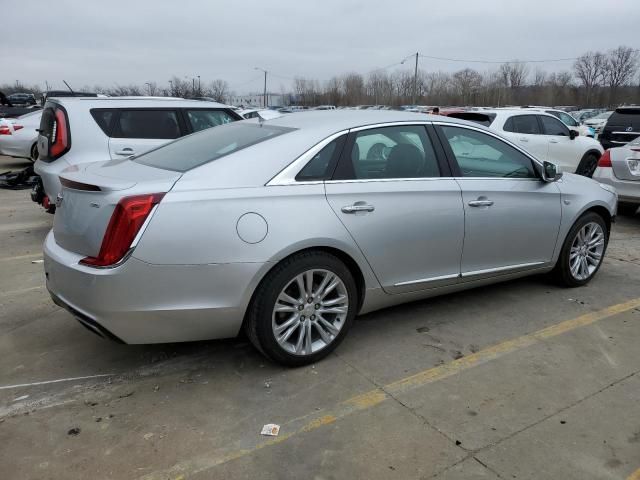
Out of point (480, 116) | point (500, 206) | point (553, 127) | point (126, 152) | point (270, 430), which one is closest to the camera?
point (270, 430)

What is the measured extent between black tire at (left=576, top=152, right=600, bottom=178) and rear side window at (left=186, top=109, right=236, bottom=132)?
762cm

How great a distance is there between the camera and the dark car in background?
1260cm

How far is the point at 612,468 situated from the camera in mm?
2490

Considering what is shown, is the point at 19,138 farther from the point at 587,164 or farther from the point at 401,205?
the point at 587,164

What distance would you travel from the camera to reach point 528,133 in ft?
33.9

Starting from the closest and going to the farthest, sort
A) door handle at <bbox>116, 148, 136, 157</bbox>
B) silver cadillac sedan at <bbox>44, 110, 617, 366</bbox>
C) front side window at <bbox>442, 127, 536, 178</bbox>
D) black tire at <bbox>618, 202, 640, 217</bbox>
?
silver cadillac sedan at <bbox>44, 110, 617, 366</bbox> → front side window at <bbox>442, 127, 536, 178</bbox> → door handle at <bbox>116, 148, 136, 157</bbox> → black tire at <bbox>618, 202, 640, 217</bbox>

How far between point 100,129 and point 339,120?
365cm

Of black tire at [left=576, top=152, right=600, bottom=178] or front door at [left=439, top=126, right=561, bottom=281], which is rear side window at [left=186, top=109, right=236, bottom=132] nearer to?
front door at [left=439, top=126, right=561, bottom=281]

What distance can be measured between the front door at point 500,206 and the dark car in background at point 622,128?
983cm

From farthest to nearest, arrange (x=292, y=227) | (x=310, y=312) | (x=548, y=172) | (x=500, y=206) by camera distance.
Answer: (x=548, y=172) → (x=500, y=206) → (x=310, y=312) → (x=292, y=227)

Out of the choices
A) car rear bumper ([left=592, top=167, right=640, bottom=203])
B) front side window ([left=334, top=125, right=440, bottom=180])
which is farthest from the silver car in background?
front side window ([left=334, top=125, right=440, bottom=180])

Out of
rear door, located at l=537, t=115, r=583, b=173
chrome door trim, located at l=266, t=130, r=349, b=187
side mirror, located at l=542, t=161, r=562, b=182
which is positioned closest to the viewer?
chrome door trim, located at l=266, t=130, r=349, b=187

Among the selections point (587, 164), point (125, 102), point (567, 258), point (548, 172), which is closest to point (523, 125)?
point (587, 164)

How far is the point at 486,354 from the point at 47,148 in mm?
5192
